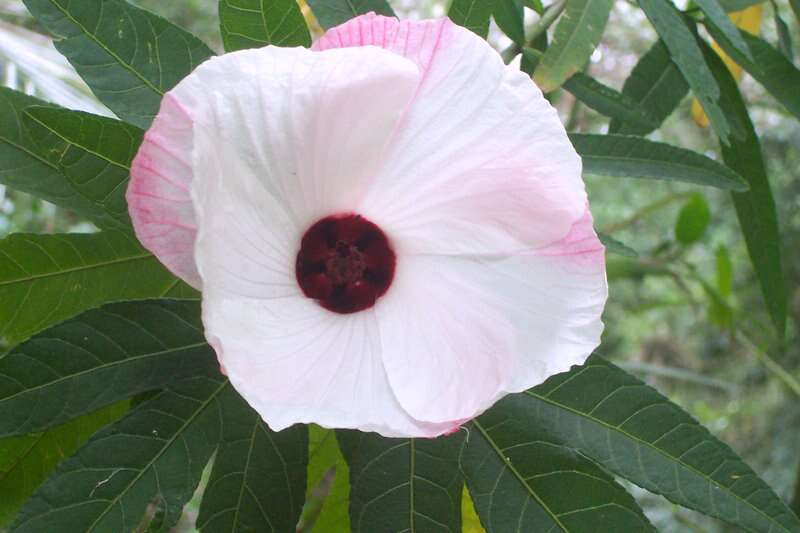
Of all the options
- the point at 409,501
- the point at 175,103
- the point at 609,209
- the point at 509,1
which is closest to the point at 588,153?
the point at 509,1

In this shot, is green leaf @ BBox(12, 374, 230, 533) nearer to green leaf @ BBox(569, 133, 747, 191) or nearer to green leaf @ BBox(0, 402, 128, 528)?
green leaf @ BBox(0, 402, 128, 528)

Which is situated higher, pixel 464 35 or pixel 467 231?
pixel 464 35

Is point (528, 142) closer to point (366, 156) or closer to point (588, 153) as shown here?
point (366, 156)

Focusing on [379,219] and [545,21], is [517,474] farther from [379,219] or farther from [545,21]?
[545,21]

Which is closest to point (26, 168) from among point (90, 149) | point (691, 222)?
point (90, 149)

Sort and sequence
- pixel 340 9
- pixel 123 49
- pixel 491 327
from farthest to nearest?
1. pixel 340 9
2. pixel 123 49
3. pixel 491 327

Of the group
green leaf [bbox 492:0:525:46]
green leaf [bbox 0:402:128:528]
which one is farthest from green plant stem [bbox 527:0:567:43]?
green leaf [bbox 0:402:128:528]
